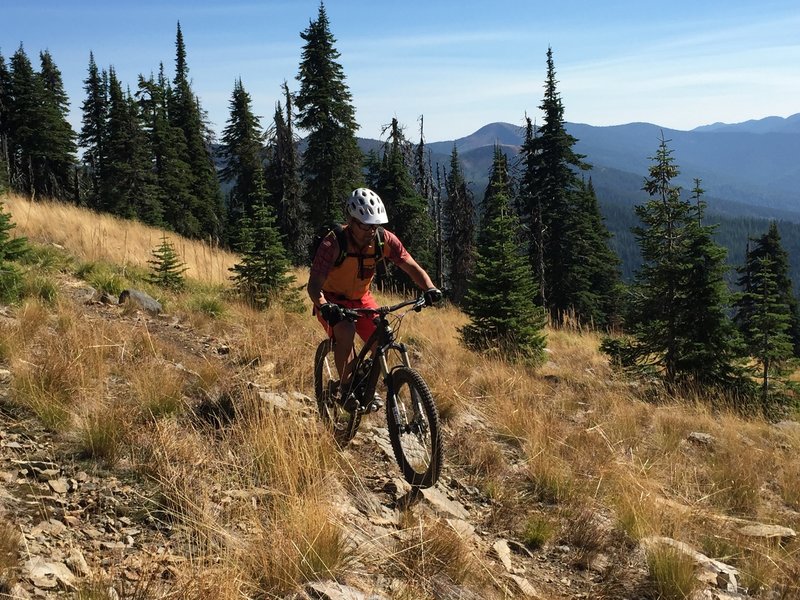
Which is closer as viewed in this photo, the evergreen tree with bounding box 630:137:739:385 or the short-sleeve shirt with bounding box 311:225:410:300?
the short-sleeve shirt with bounding box 311:225:410:300

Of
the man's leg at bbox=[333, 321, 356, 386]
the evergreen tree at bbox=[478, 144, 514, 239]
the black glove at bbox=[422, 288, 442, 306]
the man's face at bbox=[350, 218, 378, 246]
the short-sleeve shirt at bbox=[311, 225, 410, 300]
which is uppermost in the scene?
the evergreen tree at bbox=[478, 144, 514, 239]

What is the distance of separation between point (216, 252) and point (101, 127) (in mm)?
43749

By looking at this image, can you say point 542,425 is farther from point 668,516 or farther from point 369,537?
point 369,537

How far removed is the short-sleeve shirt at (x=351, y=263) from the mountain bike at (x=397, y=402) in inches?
22.3

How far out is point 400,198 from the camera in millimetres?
34438

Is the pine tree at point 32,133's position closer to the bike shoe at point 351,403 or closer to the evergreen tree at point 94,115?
the evergreen tree at point 94,115

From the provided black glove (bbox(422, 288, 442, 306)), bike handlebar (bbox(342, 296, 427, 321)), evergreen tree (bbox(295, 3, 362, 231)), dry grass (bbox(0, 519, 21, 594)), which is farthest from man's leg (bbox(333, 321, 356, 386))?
evergreen tree (bbox(295, 3, 362, 231))

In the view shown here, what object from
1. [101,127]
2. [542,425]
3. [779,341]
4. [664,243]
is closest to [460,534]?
[542,425]

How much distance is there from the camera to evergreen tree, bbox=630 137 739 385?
1116 centimetres

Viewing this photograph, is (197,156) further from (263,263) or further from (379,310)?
(379,310)

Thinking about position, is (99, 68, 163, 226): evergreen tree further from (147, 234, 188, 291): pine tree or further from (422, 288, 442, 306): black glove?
(422, 288, 442, 306): black glove

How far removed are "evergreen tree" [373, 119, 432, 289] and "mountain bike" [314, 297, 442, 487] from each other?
29260mm

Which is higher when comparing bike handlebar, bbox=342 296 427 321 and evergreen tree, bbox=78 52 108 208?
evergreen tree, bbox=78 52 108 208

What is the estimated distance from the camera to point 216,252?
16.6m
